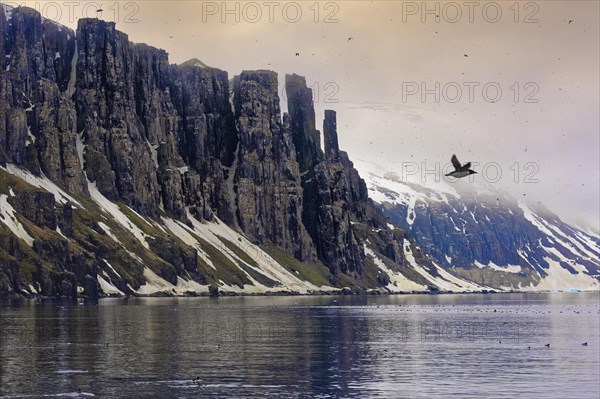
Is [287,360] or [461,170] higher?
[461,170]

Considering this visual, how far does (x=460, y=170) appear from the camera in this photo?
6341 cm

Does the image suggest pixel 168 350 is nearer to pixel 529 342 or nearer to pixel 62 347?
pixel 62 347

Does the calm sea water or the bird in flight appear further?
the calm sea water

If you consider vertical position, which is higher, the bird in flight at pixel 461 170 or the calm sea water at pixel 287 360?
the bird in flight at pixel 461 170

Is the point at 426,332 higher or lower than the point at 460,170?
lower

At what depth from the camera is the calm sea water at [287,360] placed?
287 feet

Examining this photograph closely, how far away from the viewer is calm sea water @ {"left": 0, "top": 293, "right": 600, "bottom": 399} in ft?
287

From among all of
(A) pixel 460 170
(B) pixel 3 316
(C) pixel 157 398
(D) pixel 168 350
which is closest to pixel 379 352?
(D) pixel 168 350

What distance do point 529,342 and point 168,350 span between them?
157 ft

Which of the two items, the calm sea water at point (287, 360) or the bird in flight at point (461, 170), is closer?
the bird in flight at point (461, 170)

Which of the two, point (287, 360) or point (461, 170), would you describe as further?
point (287, 360)

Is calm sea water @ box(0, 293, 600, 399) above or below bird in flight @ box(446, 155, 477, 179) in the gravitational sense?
below

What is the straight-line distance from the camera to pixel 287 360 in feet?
→ 365

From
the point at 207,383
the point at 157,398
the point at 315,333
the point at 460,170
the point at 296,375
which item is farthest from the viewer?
the point at 315,333
